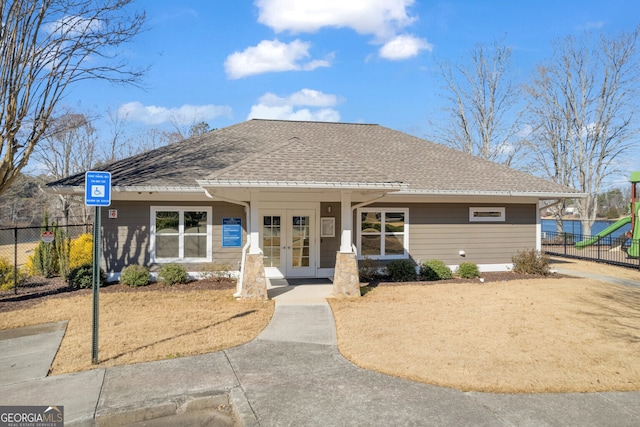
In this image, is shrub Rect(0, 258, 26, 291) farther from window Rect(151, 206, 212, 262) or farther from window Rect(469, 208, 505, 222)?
window Rect(469, 208, 505, 222)

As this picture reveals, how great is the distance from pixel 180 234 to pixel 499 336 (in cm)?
925

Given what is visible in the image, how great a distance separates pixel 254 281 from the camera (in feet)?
30.3

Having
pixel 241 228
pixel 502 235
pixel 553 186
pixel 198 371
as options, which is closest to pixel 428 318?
pixel 198 371

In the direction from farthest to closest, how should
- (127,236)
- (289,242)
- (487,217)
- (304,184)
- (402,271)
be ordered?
(487,217) < (289,242) < (402,271) < (127,236) < (304,184)

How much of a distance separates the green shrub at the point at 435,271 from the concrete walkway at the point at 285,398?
792 cm

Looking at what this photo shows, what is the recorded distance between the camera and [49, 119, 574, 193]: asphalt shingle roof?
9383mm

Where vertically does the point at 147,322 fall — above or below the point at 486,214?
below

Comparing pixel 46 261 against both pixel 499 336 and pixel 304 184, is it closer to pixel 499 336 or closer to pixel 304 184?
pixel 304 184

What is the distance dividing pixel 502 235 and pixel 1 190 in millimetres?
15282

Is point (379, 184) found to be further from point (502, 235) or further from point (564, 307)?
point (502, 235)

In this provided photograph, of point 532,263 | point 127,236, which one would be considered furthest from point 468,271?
point 127,236

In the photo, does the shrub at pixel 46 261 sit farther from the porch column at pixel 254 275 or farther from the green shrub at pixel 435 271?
the green shrub at pixel 435 271

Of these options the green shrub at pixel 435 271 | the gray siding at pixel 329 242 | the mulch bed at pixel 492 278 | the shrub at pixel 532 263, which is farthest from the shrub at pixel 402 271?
the shrub at pixel 532 263

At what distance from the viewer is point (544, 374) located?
520 centimetres
